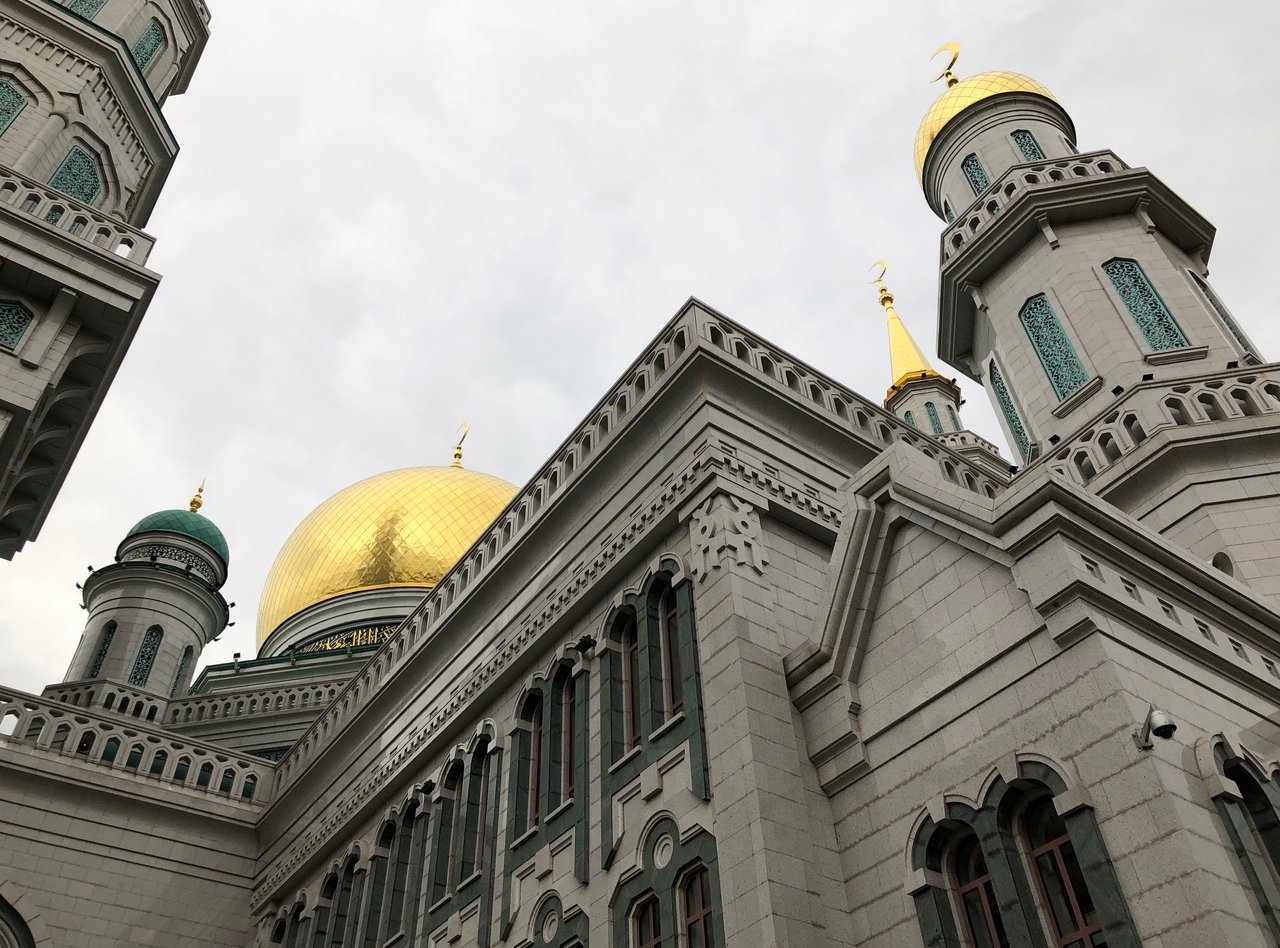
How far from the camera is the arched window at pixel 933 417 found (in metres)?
33.6

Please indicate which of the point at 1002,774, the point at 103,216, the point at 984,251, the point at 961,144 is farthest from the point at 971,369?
the point at 103,216

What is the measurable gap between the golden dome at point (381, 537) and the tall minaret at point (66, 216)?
1290cm

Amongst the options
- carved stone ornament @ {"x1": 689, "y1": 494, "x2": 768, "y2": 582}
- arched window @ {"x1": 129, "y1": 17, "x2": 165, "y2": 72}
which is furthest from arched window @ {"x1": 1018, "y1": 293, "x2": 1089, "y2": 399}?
arched window @ {"x1": 129, "y1": 17, "x2": 165, "y2": 72}

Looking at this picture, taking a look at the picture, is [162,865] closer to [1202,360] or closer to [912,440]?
[912,440]

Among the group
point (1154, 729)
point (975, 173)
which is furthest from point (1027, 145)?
point (1154, 729)

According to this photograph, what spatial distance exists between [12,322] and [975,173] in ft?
61.1

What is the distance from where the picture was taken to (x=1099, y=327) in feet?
57.5

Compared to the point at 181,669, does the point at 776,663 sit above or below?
below

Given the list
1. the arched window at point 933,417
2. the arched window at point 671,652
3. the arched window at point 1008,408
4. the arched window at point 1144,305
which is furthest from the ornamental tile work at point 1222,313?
the arched window at point 933,417

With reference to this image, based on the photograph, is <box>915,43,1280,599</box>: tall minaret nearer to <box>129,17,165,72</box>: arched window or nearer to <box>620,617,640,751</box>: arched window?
<box>620,617,640,751</box>: arched window

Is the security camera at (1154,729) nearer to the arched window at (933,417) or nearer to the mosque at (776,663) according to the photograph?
the mosque at (776,663)

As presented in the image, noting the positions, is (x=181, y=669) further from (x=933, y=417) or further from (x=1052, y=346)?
(x=1052, y=346)

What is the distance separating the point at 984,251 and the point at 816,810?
13.2 metres

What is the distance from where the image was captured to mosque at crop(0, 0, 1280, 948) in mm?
8180
